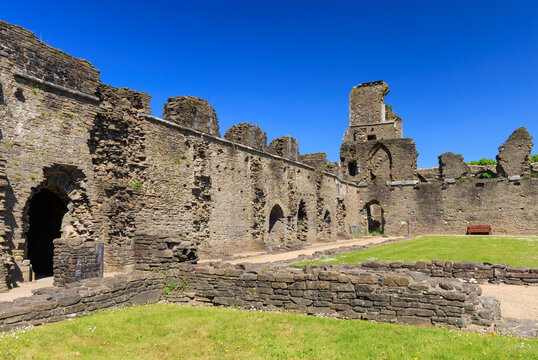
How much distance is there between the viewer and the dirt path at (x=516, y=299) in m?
8.27

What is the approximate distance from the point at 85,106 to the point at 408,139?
30612mm

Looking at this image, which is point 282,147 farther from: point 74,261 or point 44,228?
point 74,261

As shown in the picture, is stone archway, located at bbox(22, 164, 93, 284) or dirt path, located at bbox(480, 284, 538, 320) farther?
stone archway, located at bbox(22, 164, 93, 284)

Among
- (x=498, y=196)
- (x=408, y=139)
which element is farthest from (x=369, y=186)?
(x=498, y=196)

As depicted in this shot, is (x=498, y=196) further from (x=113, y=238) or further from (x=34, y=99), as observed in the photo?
(x=34, y=99)

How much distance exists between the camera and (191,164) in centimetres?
1838

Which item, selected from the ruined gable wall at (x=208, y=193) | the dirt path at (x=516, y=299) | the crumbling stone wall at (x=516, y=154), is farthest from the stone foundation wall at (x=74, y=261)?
the crumbling stone wall at (x=516, y=154)

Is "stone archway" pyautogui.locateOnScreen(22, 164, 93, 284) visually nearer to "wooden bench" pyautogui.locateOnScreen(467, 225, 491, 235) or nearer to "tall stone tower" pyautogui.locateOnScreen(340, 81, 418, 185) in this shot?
"tall stone tower" pyautogui.locateOnScreen(340, 81, 418, 185)

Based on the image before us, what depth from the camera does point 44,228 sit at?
15.3 meters

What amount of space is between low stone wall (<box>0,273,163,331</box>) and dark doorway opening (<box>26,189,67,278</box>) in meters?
6.47

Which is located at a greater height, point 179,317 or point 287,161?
point 287,161

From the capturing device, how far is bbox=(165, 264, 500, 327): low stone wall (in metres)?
7.44

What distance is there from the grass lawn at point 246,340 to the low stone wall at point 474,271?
5.16m

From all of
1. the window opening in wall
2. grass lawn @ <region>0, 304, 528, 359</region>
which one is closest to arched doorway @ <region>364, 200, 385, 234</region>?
the window opening in wall
